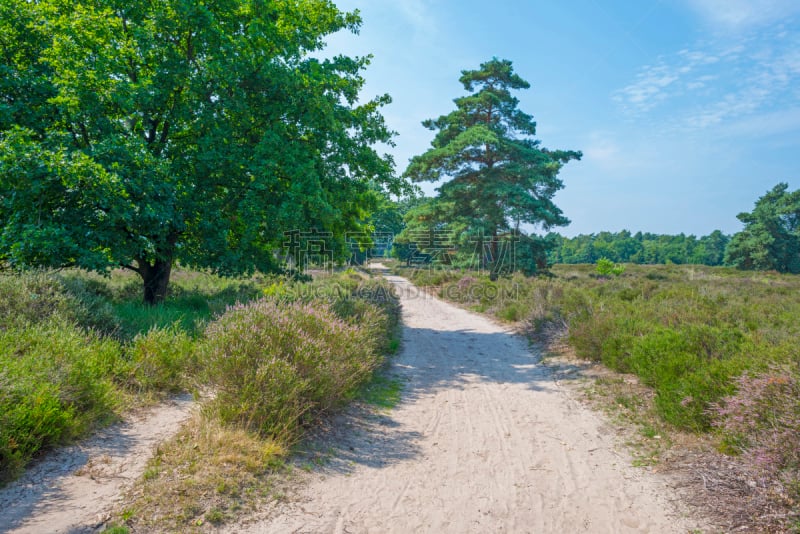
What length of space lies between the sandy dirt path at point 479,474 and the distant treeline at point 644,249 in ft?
246

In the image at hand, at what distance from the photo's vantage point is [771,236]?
43.1m

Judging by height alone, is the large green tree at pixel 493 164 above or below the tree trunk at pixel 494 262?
above

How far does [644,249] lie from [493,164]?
309 ft

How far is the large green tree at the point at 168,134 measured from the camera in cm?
814

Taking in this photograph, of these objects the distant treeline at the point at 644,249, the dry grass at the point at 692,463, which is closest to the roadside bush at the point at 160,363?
the dry grass at the point at 692,463

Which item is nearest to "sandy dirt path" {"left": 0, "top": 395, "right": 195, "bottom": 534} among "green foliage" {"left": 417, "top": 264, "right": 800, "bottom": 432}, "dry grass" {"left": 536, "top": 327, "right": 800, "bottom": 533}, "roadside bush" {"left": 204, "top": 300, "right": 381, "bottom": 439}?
"roadside bush" {"left": 204, "top": 300, "right": 381, "bottom": 439}

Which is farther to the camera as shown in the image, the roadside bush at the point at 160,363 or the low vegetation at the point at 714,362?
the roadside bush at the point at 160,363

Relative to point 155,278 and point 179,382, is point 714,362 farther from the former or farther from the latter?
point 155,278

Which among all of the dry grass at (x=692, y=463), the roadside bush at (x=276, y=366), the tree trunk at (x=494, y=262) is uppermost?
the tree trunk at (x=494, y=262)

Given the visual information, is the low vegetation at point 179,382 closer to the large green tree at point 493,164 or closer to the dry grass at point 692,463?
the dry grass at point 692,463

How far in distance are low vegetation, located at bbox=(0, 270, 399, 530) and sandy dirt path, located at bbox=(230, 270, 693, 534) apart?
547 millimetres

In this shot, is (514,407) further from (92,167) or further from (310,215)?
(92,167)

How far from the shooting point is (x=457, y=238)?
24469 millimetres

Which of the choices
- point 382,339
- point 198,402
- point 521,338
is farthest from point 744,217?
point 198,402
